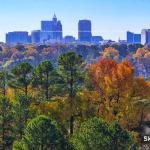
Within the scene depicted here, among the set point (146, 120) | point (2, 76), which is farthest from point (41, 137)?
point (146, 120)

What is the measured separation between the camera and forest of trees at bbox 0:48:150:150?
5388cm

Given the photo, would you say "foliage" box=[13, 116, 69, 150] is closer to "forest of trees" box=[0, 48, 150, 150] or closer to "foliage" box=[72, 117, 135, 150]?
"forest of trees" box=[0, 48, 150, 150]

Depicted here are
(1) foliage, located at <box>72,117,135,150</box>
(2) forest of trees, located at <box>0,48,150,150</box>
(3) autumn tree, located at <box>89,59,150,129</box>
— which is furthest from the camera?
(3) autumn tree, located at <box>89,59,150,129</box>

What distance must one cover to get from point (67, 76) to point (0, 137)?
1396 cm

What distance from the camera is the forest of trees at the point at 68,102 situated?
53.9 meters

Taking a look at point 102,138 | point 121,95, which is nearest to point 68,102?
point 121,95

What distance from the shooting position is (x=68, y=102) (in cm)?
6725

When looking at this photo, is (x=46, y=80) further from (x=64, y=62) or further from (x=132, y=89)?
(x=132, y=89)

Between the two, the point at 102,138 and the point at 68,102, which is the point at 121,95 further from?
the point at 102,138

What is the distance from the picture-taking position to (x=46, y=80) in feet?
231

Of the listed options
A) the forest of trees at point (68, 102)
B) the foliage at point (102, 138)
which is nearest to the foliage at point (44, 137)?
the forest of trees at point (68, 102)

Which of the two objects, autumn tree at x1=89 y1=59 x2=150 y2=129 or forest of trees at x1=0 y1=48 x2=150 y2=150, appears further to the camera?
autumn tree at x1=89 y1=59 x2=150 y2=129

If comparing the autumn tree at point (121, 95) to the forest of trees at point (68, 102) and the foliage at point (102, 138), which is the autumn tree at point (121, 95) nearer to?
the forest of trees at point (68, 102)

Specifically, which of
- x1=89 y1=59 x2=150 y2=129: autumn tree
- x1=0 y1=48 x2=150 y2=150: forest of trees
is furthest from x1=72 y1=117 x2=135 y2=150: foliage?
x1=89 y1=59 x2=150 y2=129: autumn tree
